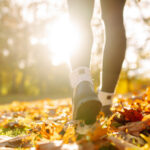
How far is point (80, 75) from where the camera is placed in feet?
5.17

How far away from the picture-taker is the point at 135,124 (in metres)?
1.46

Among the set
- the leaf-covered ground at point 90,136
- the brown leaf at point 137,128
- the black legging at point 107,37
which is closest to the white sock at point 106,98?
the black legging at point 107,37

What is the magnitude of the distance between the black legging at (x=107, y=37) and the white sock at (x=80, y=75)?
5 cm

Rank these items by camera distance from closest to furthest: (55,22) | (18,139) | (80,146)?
1. (80,146)
2. (18,139)
3. (55,22)

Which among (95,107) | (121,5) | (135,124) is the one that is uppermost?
(121,5)

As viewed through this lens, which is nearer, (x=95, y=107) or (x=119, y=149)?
(x=119, y=149)

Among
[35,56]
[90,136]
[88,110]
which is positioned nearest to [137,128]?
[88,110]

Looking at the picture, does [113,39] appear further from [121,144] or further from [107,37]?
[121,144]

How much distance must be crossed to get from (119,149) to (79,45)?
88 cm

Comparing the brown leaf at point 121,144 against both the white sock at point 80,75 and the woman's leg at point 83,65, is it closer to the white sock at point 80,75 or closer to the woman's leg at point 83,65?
the woman's leg at point 83,65

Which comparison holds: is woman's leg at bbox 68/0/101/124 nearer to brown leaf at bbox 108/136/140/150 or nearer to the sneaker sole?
the sneaker sole

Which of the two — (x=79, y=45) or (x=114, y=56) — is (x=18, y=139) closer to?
(x=79, y=45)

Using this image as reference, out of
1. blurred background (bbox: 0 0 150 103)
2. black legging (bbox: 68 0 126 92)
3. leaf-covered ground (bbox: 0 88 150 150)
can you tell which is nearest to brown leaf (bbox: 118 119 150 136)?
leaf-covered ground (bbox: 0 88 150 150)

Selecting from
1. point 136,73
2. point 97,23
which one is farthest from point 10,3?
point 97,23
